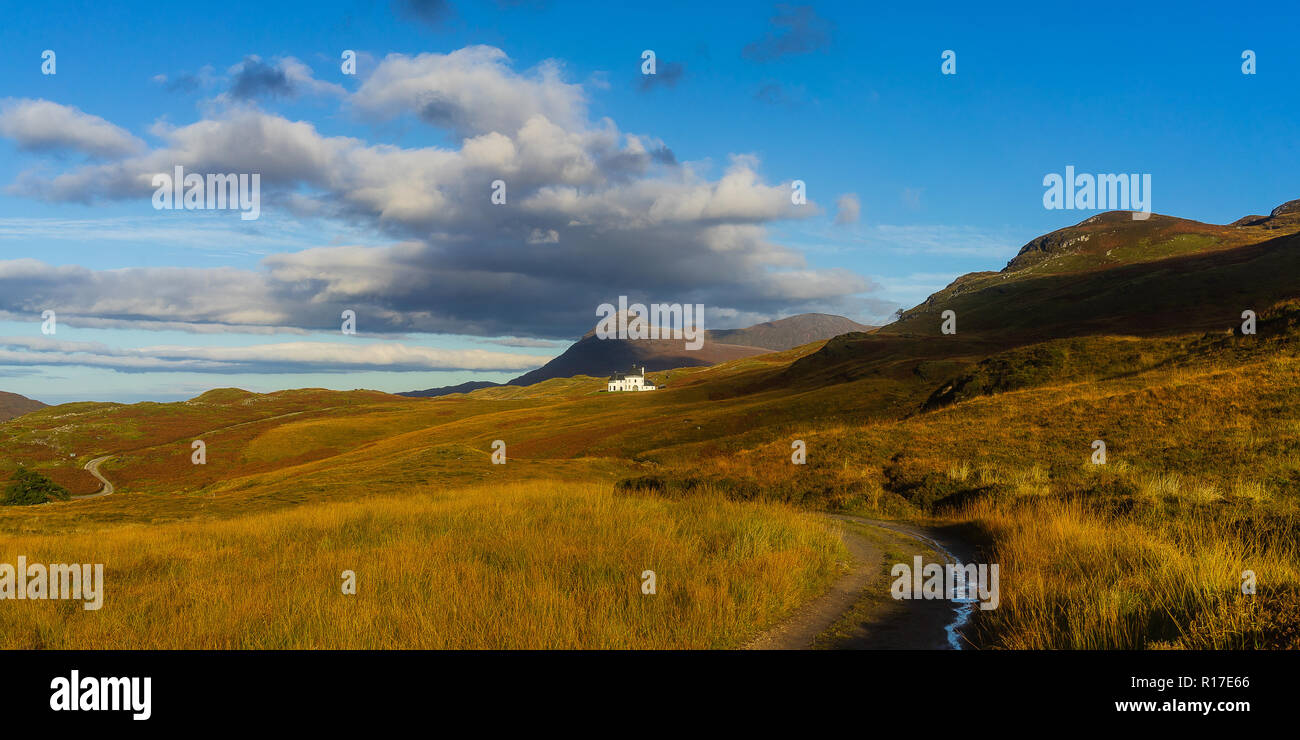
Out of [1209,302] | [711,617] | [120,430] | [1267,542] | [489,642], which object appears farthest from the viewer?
[120,430]

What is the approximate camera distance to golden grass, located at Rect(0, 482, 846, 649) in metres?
7.96

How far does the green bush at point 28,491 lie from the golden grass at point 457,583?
2668 inches

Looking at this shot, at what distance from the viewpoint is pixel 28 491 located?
66.1 m

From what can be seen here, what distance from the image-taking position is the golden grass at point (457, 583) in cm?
796

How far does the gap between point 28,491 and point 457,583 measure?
83612 mm

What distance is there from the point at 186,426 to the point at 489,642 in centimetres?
18138

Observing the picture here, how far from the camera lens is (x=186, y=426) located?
501 feet
